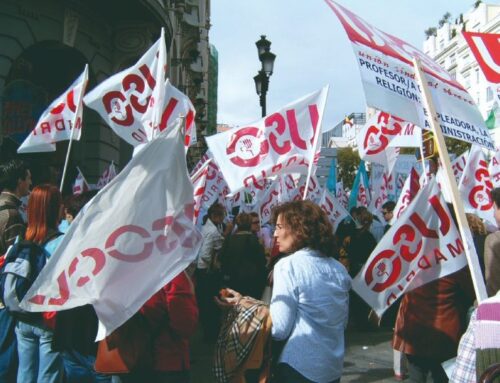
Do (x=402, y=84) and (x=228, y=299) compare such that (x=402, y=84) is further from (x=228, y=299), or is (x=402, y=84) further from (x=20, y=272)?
(x=20, y=272)

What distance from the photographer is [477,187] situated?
852cm

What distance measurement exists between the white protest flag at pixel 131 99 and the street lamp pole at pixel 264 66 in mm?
6647

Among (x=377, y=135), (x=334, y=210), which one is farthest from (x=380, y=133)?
(x=334, y=210)

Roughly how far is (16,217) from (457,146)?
48.4 meters

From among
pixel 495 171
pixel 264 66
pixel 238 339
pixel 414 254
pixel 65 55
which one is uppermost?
pixel 65 55

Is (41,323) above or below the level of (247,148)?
below

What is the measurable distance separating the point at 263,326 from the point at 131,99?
486 centimetres

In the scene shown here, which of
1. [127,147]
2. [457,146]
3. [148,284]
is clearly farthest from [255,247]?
[457,146]

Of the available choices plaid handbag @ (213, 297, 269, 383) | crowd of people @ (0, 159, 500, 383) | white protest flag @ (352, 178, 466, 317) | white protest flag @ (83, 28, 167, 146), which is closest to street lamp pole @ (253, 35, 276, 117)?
white protest flag @ (83, 28, 167, 146)

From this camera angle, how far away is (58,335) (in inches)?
143

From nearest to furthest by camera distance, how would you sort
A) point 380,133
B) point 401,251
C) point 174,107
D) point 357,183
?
point 401,251 < point 174,107 < point 380,133 < point 357,183

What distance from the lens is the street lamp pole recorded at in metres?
13.8

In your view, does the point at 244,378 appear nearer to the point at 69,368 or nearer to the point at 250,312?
the point at 250,312

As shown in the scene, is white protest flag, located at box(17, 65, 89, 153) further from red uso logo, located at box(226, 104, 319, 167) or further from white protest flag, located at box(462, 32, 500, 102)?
white protest flag, located at box(462, 32, 500, 102)
